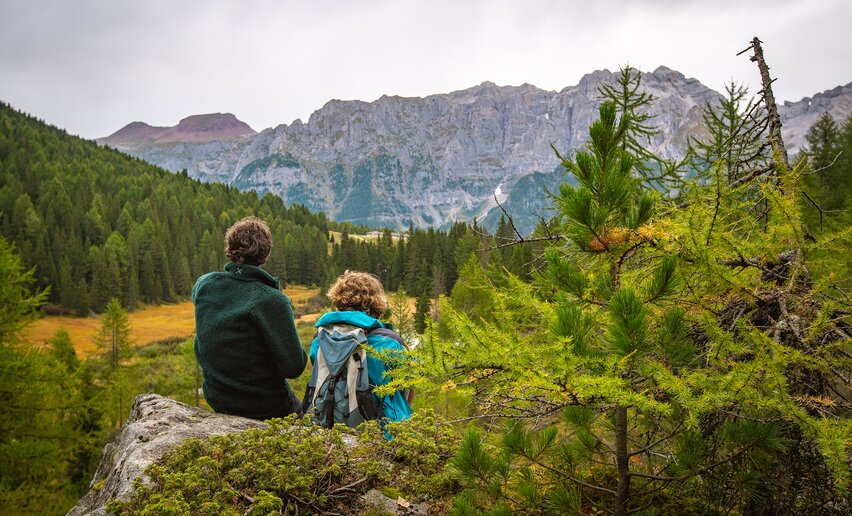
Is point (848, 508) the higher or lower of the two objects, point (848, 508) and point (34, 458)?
the higher

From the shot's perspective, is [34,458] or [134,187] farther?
[134,187]

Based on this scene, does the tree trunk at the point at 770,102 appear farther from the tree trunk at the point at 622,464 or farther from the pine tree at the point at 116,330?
the pine tree at the point at 116,330

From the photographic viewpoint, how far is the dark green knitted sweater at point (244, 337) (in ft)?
11.9

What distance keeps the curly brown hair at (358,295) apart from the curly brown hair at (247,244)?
706 millimetres

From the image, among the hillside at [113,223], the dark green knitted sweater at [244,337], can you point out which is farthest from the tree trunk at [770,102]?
the hillside at [113,223]

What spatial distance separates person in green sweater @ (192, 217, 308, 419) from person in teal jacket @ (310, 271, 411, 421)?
1.06 ft

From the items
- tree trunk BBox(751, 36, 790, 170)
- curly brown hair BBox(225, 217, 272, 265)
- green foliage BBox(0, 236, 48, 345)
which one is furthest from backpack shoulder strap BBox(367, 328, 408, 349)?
green foliage BBox(0, 236, 48, 345)

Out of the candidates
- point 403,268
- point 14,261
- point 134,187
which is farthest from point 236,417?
point 134,187

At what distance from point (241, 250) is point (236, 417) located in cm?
147

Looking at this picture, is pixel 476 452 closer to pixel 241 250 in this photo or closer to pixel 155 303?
pixel 241 250

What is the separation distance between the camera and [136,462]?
104 inches

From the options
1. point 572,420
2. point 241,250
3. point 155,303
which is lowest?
point 155,303

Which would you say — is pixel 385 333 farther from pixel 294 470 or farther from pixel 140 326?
pixel 140 326

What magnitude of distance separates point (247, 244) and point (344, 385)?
1.47 meters
